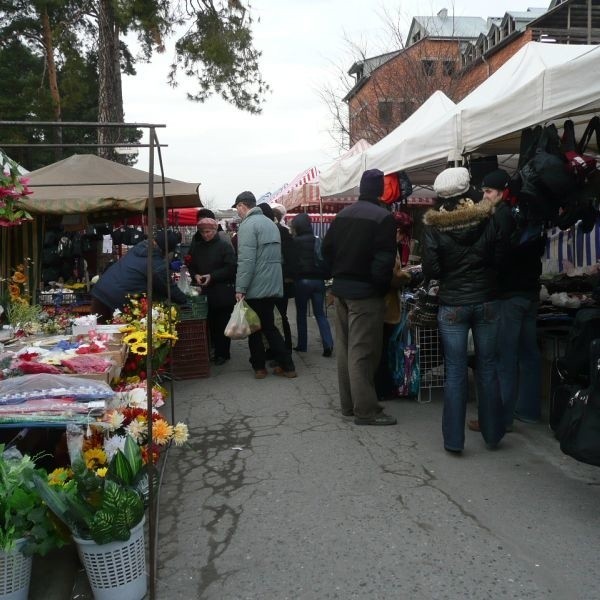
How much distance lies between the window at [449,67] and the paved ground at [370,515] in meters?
14.5

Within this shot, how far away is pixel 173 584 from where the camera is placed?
274 centimetres

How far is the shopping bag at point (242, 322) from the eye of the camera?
6023 mm

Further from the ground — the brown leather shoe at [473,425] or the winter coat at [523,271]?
the winter coat at [523,271]

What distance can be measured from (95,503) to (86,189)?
5457mm

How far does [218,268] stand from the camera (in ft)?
23.0

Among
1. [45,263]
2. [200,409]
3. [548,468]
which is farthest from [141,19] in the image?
[548,468]

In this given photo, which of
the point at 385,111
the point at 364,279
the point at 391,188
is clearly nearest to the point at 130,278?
the point at 364,279

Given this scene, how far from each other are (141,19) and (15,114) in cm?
969

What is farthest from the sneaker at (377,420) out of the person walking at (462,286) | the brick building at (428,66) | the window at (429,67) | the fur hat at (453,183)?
the window at (429,67)

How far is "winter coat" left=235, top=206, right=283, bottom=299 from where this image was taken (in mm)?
6117

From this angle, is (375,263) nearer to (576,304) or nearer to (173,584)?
(576,304)

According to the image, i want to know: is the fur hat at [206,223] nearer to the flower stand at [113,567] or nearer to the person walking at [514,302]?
the person walking at [514,302]

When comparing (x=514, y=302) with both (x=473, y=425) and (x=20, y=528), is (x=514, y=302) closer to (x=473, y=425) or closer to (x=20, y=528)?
(x=473, y=425)

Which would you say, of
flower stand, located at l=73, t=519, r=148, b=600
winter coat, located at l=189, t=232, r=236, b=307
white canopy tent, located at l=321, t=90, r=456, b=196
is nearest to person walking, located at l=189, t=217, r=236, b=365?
winter coat, located at l=189, t=232, r=236, b=307
